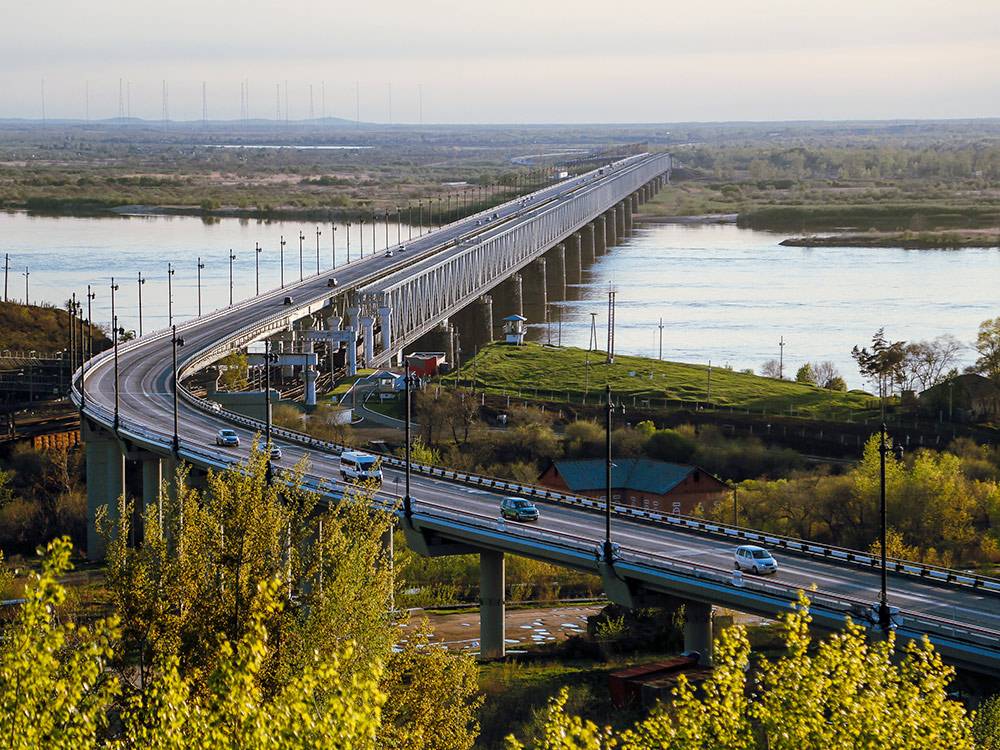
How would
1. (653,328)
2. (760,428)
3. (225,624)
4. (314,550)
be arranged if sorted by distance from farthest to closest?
(653,328)
(760,428)
(314,550)
(225,624)

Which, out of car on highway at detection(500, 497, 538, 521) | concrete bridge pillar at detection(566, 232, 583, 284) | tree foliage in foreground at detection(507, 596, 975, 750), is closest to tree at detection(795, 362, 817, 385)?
car on highway at detection(500, 497, 538, 521)

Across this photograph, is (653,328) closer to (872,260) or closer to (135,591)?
(872,260)

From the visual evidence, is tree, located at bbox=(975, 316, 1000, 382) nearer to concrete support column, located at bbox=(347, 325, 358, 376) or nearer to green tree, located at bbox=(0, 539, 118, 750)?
concrete support column, located at bbox=(347, 325, 358, 376)

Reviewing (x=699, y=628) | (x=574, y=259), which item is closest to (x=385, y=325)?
(x=699, y=628)

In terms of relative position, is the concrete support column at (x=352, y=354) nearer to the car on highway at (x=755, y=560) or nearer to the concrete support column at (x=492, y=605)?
the concrete support column at (x=492, y=605)

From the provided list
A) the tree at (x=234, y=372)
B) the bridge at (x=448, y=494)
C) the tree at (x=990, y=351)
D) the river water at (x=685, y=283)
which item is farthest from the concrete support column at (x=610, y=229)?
the tree at (x=234, y=372)

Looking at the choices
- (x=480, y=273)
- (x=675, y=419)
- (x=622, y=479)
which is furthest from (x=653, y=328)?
(x=622, y=479)
